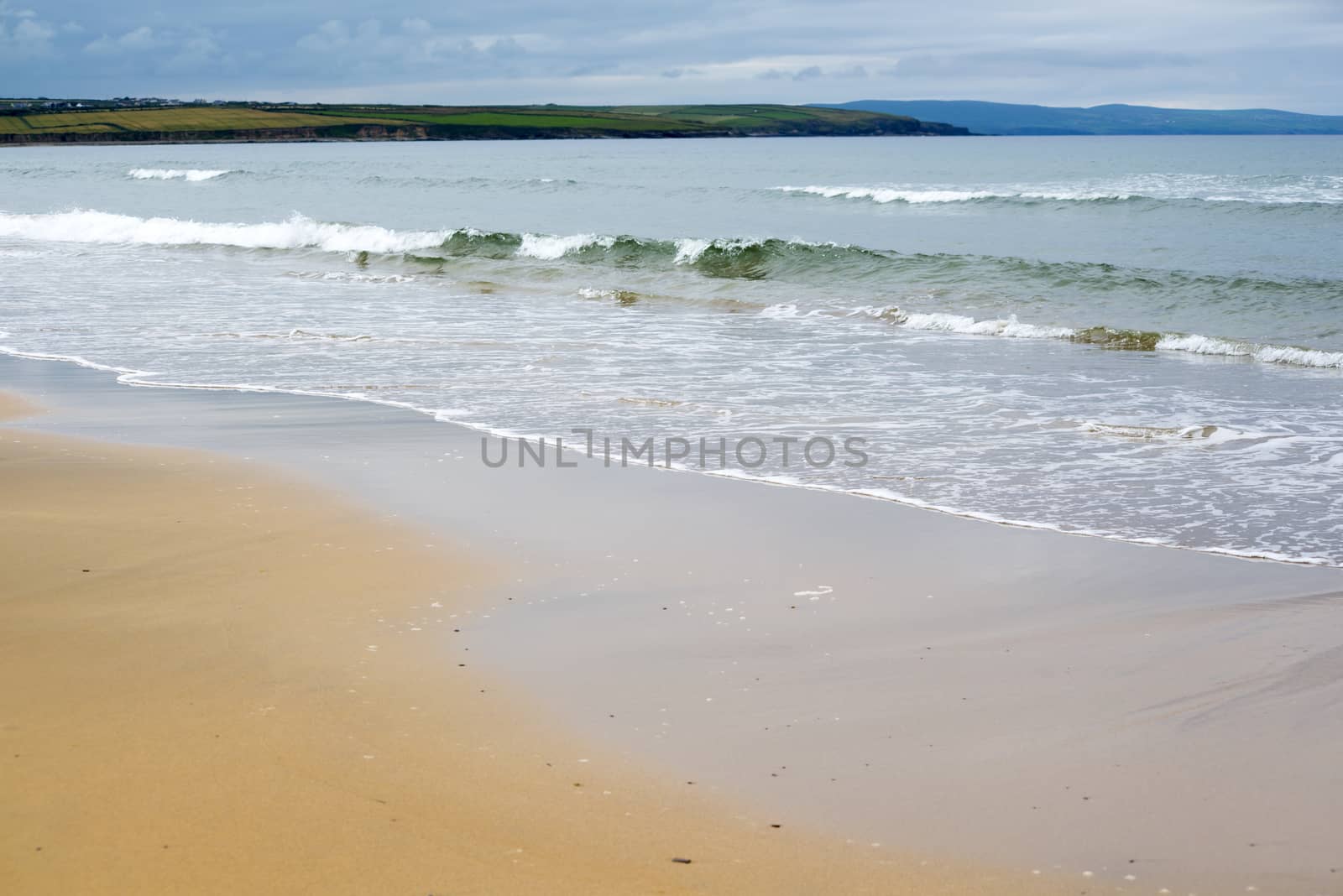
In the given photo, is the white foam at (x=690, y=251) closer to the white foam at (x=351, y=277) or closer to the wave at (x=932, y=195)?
the white foam at (x=351, y=277)

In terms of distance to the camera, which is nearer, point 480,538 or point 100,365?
point 480,538

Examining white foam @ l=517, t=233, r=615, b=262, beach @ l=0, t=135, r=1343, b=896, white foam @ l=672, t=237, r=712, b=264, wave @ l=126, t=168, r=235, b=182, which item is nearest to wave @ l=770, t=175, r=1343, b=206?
white foam @ l=672, t=237, r=712, b=264

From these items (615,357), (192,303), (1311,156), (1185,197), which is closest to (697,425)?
(615,357)

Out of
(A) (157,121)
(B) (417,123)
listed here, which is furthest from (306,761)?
(A) (157,121)

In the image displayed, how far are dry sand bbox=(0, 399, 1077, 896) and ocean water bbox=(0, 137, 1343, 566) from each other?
3289mm

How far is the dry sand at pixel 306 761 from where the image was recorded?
304 centimetres

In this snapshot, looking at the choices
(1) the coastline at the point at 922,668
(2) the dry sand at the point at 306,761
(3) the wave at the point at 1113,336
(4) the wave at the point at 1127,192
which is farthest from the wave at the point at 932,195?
(2) the dry sand at the point at 306,761

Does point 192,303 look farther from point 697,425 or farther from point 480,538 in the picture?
point 480,538

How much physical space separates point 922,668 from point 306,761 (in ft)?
6.76

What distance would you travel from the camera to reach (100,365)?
11.8m

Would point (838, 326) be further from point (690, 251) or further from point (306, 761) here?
point (306, 761)

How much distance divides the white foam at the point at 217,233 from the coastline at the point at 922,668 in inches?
886

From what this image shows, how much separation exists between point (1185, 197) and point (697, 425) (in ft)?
94.2

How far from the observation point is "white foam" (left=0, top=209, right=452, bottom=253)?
94.8 ft
